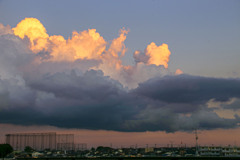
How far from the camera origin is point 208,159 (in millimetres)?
150625

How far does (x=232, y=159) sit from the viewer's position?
144m

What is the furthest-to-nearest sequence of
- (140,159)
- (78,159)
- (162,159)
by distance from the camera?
1. (78,159)
2. (140,159)
3. (162,159)

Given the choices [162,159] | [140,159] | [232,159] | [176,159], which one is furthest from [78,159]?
[232,159]

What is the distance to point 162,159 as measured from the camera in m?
166

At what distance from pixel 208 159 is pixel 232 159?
11481 millimetres

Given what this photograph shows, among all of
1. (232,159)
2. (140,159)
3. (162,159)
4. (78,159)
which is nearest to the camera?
(232,159)

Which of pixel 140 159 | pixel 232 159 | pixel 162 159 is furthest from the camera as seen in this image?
pixel 140 159

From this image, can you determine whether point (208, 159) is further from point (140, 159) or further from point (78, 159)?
point (78, 159)

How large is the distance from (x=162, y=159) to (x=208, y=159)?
25881mm

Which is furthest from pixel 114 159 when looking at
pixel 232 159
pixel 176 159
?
pixel 232 159

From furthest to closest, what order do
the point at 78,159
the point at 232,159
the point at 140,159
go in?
the point at 78,159 → the point at 140,159 → the point at 232,159

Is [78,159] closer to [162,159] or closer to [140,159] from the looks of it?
[140,159]

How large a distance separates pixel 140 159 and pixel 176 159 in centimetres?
3609

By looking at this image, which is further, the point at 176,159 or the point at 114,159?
the point at 114,159
